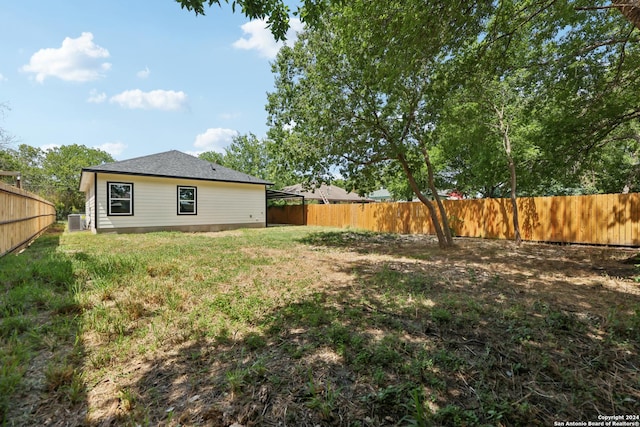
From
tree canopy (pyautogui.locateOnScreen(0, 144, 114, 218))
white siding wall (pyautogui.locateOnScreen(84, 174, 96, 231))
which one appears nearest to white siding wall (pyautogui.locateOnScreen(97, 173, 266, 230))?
white siding wall (pyautogui.locateOnScreen(84, 174, 96, 231))

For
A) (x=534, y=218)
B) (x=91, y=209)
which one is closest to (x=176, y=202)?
(x=91, y=209)

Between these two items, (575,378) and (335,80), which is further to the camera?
(335,80)

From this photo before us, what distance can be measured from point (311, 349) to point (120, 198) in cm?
1272

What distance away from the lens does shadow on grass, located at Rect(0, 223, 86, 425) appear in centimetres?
172

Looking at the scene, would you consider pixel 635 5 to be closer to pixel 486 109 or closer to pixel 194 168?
pixel 486 109

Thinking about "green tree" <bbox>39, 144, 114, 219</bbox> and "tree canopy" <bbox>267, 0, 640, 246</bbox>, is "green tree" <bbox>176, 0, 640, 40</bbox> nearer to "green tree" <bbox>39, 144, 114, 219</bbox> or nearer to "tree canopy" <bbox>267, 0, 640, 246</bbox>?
"tree canopy" <bbox>267, 0, 640, 246</bbox>

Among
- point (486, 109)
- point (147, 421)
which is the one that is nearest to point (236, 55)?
point (486, 109)

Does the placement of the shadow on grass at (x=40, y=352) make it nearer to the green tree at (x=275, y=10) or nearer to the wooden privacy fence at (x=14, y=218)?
the wooden privacy fence at (x=14, y=218)

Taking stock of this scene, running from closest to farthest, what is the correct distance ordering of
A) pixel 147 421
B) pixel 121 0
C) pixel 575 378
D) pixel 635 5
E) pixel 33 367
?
pixel 147 421 < pixel 575 378 < pixel 33 367 < pixel 635 5 < pixel 121 0

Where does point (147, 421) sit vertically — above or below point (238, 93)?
below

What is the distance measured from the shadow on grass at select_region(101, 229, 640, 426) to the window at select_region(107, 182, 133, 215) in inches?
459

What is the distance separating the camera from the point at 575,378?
1906 millimetres

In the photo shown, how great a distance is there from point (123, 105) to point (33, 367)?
18.3 m

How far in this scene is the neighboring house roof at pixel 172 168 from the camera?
1180cm
